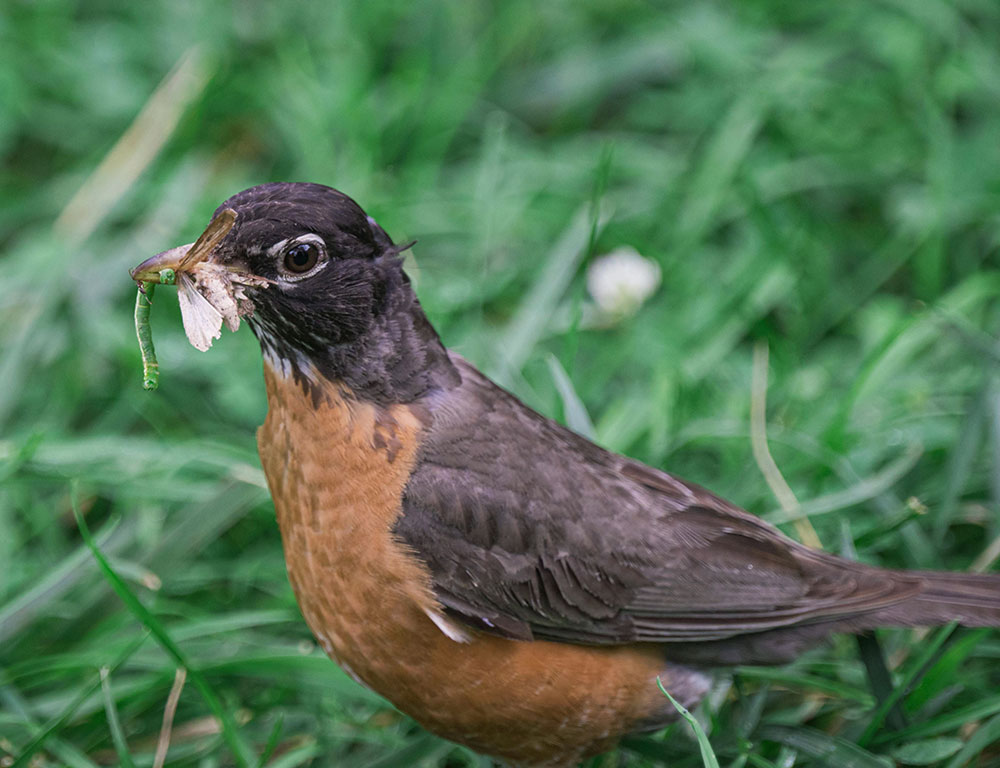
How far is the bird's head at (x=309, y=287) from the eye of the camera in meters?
2.87

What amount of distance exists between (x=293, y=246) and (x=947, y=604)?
206cm

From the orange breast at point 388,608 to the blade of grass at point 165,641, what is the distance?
375mm

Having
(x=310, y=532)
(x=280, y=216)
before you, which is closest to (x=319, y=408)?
(x=310, y=532)

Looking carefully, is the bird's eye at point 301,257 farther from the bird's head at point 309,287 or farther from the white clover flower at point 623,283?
the white clover flower at point 623,283

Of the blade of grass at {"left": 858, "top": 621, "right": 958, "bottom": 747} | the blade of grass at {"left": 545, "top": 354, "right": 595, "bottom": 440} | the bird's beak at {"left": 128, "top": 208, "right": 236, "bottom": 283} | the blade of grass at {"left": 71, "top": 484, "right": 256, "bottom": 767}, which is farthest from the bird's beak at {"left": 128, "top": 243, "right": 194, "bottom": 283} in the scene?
the blade of grass at {"left": 858, "top": 621, "right": 958, "bottom": 747}

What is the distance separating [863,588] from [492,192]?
240 cm

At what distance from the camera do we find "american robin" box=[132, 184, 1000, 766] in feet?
9.98

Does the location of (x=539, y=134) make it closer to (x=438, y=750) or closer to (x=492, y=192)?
(x=492, y=192)

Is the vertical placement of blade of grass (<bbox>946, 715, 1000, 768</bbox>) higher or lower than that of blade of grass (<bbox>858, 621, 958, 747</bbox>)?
lower

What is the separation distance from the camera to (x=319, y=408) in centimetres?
315

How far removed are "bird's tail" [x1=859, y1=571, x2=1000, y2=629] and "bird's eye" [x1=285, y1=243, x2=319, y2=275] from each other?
187 centimetres

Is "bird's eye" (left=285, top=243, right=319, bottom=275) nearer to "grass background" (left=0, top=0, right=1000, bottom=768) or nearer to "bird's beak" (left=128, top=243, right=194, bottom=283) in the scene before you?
"bird's beak" (left=128, top=243, right=194, bottom=283)

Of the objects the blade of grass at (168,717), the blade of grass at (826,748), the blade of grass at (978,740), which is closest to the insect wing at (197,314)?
the blade of grass at (168,717)

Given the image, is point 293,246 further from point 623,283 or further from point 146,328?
point 623,283
